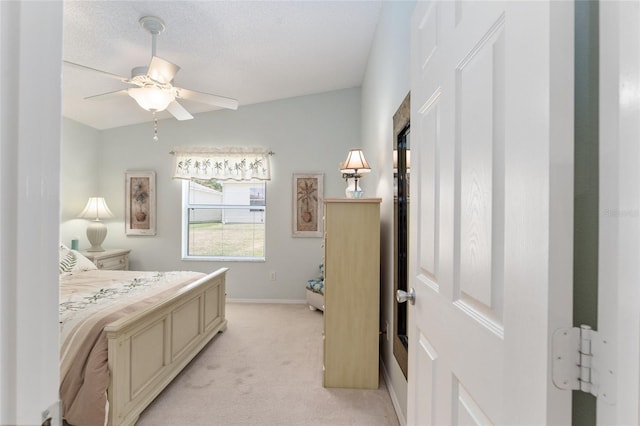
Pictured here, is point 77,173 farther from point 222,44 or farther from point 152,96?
point 222,44

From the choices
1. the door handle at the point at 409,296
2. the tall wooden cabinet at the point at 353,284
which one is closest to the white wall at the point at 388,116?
the tall wooden cabinet at the point at 353,284

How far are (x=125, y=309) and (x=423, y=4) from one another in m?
2.22

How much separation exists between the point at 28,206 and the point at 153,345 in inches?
81.3

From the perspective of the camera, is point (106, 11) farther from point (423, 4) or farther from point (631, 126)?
point (631, 126)

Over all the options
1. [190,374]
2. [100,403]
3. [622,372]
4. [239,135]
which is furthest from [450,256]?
[239,135]

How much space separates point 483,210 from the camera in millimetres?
699

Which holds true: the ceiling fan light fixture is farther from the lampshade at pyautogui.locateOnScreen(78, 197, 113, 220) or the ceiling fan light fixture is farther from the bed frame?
the lampshade at pyautogui.locateOnScreen(78, 197, 113, 220)

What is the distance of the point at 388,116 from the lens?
2518 mm

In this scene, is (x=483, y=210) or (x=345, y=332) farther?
(x=345, y=332)

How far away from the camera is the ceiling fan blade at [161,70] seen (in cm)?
226

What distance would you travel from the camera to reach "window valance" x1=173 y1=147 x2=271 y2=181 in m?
4.57

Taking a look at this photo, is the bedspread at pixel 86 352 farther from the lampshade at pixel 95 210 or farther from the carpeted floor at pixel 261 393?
the lampshade at pixel 95 210

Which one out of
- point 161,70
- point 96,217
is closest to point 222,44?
point 161,70

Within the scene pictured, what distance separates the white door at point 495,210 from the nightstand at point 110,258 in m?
4.17
